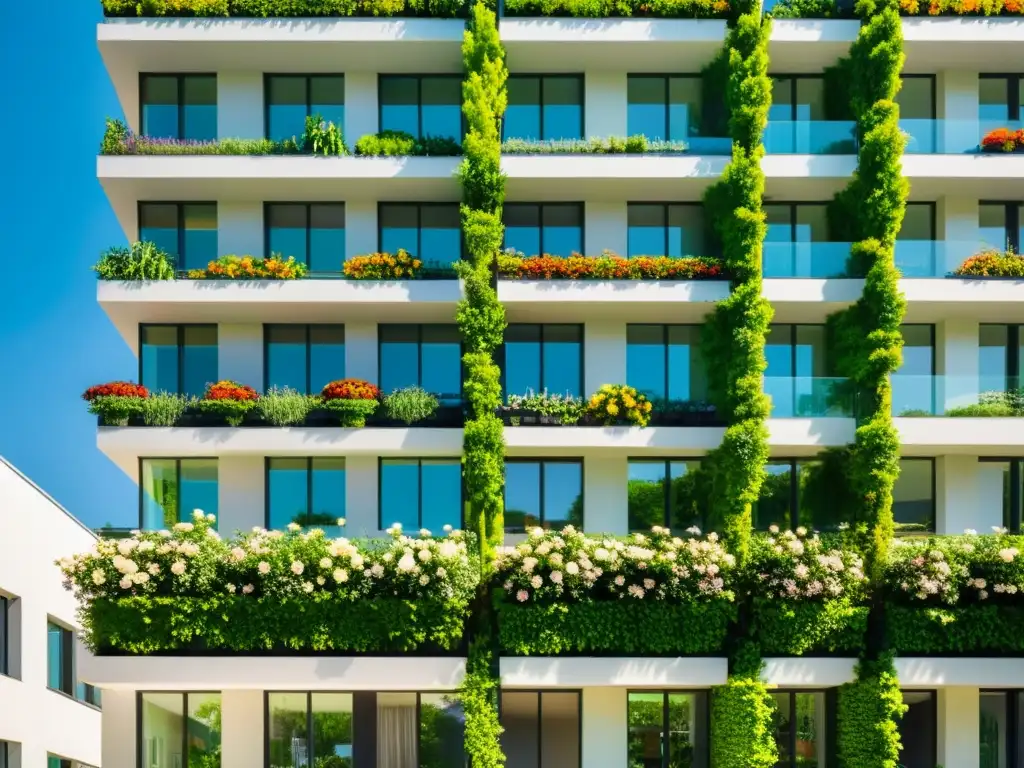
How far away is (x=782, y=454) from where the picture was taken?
2483 cm

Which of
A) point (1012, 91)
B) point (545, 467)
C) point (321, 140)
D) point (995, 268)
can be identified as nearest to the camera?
point (995, 268)

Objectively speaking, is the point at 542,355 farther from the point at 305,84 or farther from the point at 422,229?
the point at 305,84

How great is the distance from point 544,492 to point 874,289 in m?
8.70

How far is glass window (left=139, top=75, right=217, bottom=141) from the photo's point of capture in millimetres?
25469

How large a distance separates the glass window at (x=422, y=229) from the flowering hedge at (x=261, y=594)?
7.78 meters

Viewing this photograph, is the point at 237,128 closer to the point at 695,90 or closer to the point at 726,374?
the point at 695,90

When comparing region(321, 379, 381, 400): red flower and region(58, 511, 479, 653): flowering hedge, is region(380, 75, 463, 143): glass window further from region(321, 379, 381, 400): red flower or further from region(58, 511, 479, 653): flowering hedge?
region(58, 511, 479, 653): flowering hedge

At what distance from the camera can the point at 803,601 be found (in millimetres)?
21484

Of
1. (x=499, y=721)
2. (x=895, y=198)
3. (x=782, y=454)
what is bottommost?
(x=499, y=721)

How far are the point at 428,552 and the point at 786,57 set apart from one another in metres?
14.5

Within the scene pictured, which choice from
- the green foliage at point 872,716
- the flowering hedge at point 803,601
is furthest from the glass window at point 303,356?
the green foliage at point 872,716

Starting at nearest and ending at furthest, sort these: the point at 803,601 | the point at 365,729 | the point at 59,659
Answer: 1. the point at 803,601
2. the point at 365,729
3. the point at 59,659

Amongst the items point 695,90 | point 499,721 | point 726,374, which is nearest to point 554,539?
point 499,721

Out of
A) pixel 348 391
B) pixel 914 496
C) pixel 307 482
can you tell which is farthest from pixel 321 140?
pixel 914 496
